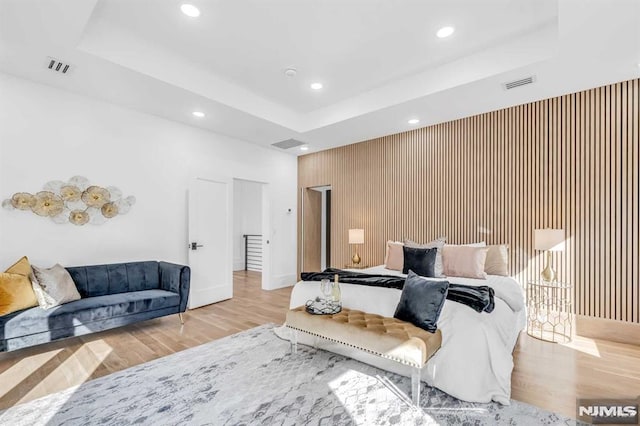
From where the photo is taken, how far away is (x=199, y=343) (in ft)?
11.3

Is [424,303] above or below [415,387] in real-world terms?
above

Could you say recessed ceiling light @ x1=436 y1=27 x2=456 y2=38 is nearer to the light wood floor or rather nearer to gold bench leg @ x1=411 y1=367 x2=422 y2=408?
gold bench leg @ x1=411 y1=367 x2=422 y2=408

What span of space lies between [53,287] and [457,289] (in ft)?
13.1

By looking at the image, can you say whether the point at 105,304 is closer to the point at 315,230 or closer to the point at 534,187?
the point at 315,230

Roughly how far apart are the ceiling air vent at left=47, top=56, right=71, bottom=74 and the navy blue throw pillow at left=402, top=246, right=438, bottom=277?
441 centimetres

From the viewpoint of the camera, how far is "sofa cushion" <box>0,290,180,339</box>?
290cm

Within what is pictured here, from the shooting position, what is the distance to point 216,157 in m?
5.49

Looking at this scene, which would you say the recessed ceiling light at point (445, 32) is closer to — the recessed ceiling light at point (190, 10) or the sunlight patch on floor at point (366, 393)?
the recessed ceiling light at point (190, 10)

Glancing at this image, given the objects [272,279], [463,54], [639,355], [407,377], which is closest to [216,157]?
[272,279]

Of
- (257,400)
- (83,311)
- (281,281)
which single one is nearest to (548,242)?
(257,400)

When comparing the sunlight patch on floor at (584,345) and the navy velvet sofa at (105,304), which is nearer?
the navy velvet sofa at (105,304)

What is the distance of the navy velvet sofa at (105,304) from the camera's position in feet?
9.65

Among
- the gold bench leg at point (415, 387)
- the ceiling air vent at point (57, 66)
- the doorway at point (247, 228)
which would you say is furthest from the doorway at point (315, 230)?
the gold bench leg at point (415, 387)

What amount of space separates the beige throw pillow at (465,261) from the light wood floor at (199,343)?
865mm
